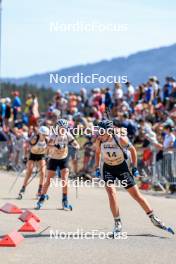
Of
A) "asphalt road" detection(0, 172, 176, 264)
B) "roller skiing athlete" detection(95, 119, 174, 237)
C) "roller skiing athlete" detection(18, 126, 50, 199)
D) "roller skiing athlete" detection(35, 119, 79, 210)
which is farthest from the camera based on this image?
"roller skiing athlete" detection(18, 126, 50, 199)

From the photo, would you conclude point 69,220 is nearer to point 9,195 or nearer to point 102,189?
point 9,195

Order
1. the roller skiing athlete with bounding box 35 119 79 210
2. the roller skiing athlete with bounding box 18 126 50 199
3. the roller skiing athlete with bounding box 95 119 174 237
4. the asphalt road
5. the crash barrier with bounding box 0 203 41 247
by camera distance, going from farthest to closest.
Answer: the roller skiing athlete with bounding box 18 126 50 199, the roller skiing athlete with bounding box 35 119 79 210, the roller skiing athlete with bounding box 95 119 174 237, the crash barrier with bounding box 0 203 41 247, the asphalt road

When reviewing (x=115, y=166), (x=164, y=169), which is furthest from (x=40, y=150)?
(x=115, y=166)

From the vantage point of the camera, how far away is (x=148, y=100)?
1027 inches

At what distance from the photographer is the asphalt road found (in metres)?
10.0

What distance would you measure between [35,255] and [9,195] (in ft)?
31.1

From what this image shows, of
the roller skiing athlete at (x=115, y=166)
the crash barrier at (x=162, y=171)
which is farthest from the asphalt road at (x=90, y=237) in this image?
the crash barrier at (x=162, y=171)

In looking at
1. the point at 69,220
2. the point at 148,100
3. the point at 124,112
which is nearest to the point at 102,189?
the point at 124,112

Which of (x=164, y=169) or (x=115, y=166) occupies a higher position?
(x=115, y=166)

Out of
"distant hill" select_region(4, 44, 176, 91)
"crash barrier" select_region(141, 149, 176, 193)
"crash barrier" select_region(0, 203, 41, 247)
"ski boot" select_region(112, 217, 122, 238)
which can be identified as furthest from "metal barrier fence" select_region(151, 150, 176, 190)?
"distant hill" select_region(4, 44, 176, 91)

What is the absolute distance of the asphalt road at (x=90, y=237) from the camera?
32.9 ft

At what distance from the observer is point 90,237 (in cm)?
1199

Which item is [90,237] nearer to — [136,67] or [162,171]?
[162,171]

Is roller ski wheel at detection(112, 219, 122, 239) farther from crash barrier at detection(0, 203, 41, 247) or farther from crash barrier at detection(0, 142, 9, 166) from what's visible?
crash barrier at detection(0, 142, 9, 166)
